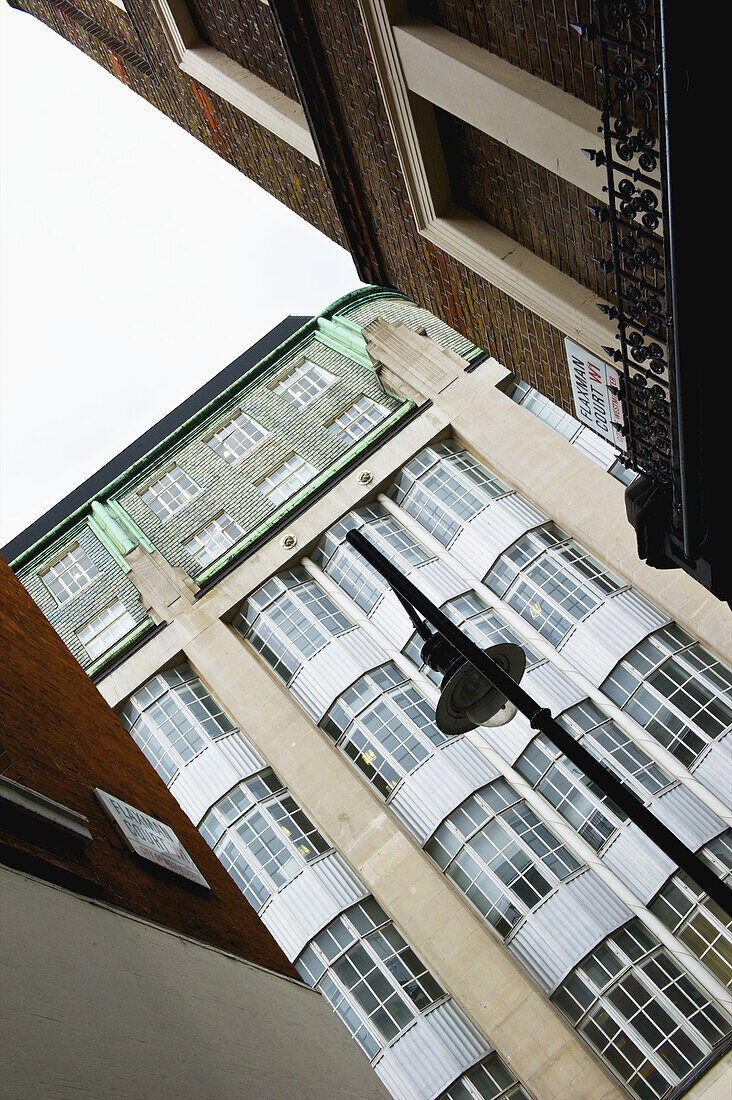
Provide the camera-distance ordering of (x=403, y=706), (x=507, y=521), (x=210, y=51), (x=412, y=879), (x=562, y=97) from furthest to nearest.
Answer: (x=507, y=521) → (x=403, y=706) → (x=412, y=879) → (x=210, y=51) → (x=562, y=97)

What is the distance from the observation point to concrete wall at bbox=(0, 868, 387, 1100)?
5.44 metres

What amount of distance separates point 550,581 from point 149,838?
19222mm

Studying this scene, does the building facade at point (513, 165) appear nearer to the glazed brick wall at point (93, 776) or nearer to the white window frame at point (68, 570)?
the glazed brick wall at point (93, 776)

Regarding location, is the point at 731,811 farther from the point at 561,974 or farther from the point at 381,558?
the point at 381,558

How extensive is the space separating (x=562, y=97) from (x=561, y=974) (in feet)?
65.2

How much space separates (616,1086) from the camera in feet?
65.4

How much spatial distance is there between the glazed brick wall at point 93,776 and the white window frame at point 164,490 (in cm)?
2255

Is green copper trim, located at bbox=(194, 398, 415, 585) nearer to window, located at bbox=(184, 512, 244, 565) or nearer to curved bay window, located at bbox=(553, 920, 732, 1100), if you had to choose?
window, located at bbox=(184, 512, 244, 565)

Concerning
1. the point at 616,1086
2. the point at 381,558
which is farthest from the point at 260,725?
the point at 381,558

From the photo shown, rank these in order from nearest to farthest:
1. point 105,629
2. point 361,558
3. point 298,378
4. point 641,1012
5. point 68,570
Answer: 1. point 641,1012
2. point 361,558
3. point 105,629
4. point 68,570
5. point 298,378

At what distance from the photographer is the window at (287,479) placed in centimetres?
3341

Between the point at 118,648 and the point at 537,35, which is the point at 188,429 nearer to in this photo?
the point at 118,648

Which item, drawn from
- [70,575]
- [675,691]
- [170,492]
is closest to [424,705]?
[675,691]

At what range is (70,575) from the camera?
3472 cm
